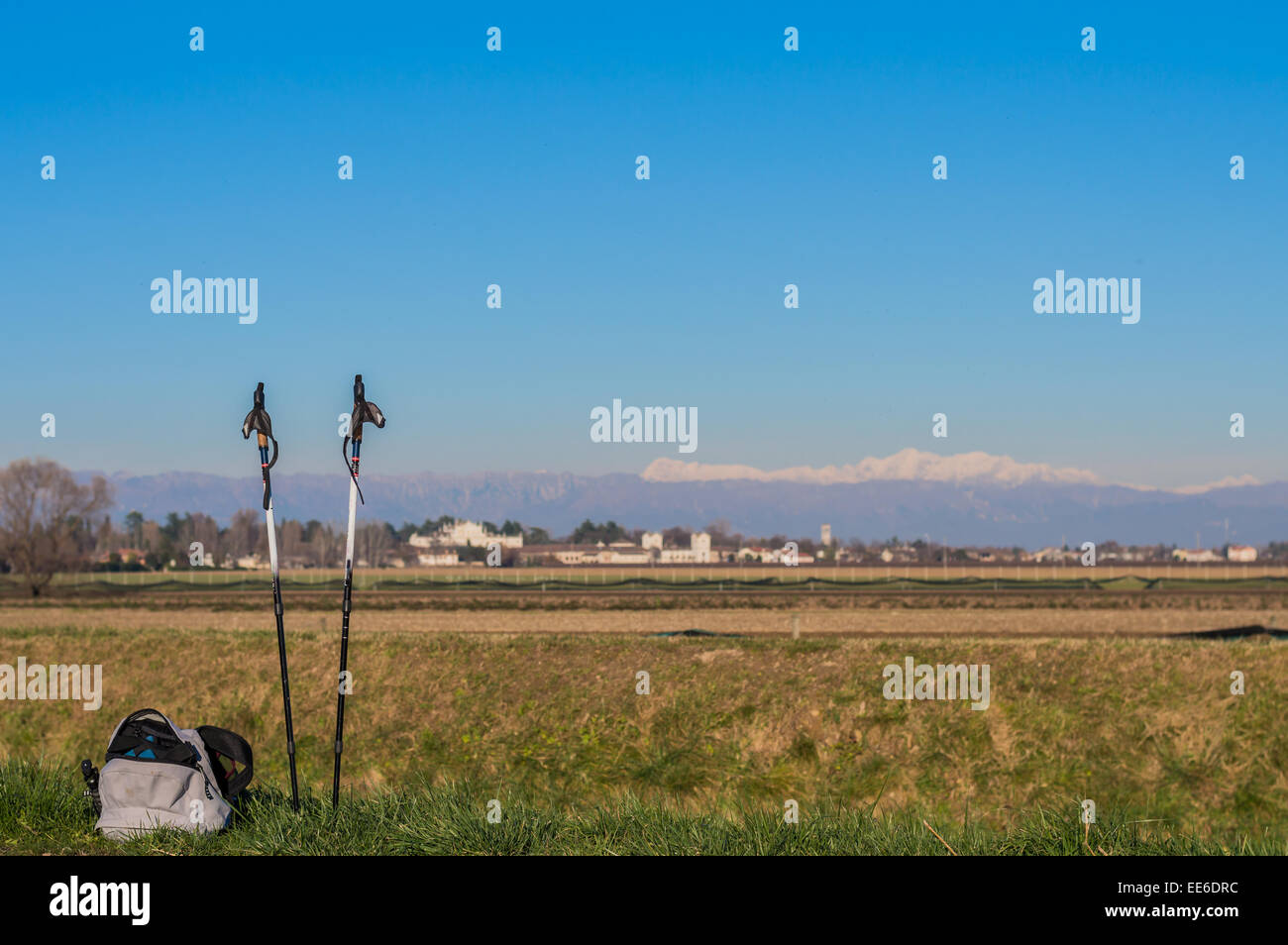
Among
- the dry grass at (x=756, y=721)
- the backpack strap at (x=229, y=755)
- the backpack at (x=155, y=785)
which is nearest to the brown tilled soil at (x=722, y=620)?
the dry grass at (x=756, y=721)

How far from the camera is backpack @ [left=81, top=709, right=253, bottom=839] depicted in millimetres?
8617

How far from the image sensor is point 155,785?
28.7 feet

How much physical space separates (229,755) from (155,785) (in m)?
1.21

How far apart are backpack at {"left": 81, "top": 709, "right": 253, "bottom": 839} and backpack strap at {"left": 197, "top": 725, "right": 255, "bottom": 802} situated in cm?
20

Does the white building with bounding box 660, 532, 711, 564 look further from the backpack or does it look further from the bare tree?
the backpack

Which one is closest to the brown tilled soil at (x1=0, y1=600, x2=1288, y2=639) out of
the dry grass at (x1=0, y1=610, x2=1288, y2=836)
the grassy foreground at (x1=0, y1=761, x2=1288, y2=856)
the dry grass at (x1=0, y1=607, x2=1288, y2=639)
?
the dry grass at (x1=0, y1=607, x2=1288, y2=639)

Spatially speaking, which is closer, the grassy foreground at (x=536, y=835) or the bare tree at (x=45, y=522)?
the grassy foreground at (x=536, y=835)

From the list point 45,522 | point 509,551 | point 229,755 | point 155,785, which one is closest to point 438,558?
point 509,551

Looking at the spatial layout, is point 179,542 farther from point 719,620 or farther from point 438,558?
point 719,620

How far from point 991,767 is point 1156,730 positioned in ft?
10.3

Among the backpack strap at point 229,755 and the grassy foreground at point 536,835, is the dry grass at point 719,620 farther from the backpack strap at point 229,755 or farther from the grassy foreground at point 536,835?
the grassy foreground at point 536,835

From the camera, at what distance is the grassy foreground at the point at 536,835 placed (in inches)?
316

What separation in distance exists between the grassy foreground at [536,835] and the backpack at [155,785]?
19cm

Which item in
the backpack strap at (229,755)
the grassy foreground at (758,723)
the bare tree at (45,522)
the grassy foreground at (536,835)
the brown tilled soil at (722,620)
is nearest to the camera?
the grassy foreground at (536,835)
